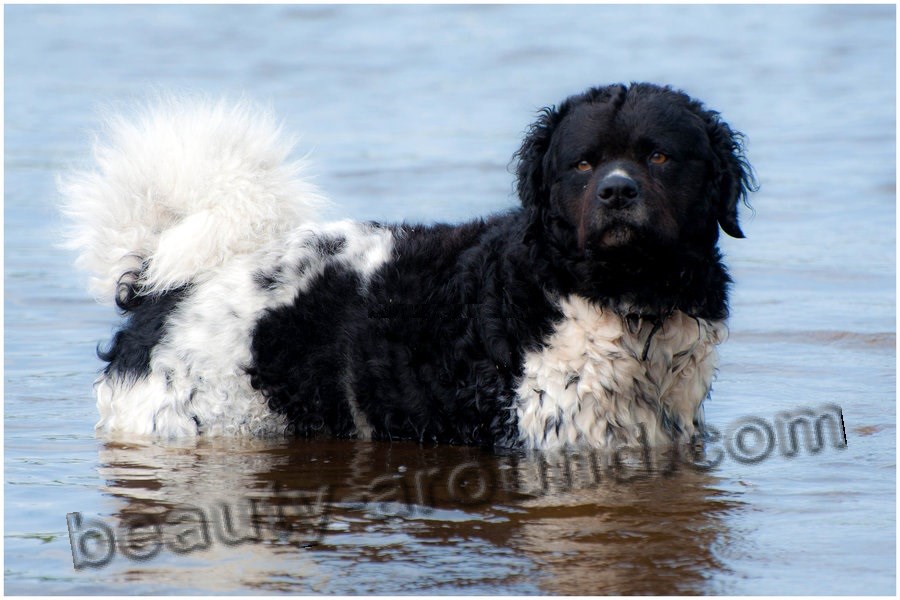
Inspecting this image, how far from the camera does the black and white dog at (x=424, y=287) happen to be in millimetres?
5223

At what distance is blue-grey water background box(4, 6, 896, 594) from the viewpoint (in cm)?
432

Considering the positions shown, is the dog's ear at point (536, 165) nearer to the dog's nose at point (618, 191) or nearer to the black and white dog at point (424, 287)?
the black and white dog at point (424, 287)

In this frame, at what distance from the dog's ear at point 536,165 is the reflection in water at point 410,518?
1.03 metres

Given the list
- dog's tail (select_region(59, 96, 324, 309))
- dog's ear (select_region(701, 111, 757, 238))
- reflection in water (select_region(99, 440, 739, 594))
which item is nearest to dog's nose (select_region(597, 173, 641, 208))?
dog's ear (select_region(701, 111, 757, 238))

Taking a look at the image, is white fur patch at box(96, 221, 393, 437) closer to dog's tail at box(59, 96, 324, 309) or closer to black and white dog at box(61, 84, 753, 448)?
black and white dog at box(61, 84, 753, 448)

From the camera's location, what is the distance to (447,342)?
5.49 metres

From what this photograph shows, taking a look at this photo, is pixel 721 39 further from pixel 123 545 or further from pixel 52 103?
pixel 123 545

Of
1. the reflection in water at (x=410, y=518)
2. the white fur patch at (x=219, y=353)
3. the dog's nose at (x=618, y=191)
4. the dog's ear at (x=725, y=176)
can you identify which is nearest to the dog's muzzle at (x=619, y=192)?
the dog's nose at (x=618, y=191)

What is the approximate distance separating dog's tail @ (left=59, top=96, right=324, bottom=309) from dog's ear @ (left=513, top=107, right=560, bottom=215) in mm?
1181

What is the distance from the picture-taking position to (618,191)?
16.1 ft

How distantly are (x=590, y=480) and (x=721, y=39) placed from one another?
1426 centimetres

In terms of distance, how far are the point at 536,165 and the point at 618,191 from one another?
65cm

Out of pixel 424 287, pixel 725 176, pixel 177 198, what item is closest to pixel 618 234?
pixel 725 176

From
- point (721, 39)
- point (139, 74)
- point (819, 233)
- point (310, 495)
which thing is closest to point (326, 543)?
point (310, 495)
